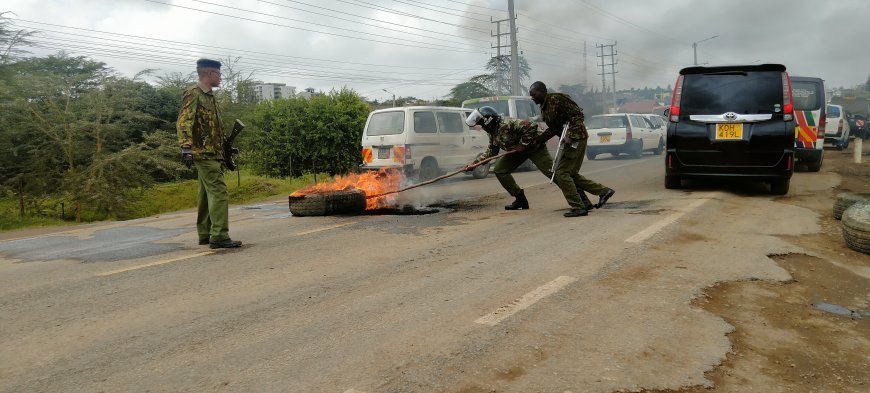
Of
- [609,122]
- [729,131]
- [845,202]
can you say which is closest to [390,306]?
[845,202]

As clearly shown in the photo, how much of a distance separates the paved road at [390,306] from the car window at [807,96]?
7.50 meters

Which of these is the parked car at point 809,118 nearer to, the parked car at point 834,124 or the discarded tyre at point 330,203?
the parked car at point 834,124

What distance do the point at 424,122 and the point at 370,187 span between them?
193 inches

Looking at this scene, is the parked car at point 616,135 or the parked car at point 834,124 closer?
the parked car at point 834,124

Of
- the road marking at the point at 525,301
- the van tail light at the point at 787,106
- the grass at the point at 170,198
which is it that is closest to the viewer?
the road marking at the point at 525,301

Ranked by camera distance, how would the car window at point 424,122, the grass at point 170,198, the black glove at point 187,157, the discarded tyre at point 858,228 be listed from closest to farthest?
the discarded tyre at point 858,228 < the black glove at point 187,157 < the grass at point 170,198 < the car window at point 424,122

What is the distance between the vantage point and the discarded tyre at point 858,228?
5402 millimetres

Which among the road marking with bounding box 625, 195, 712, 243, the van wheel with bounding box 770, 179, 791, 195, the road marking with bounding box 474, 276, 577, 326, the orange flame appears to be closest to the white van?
the orange flame

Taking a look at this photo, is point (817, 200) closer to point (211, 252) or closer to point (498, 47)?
point (211, 252)

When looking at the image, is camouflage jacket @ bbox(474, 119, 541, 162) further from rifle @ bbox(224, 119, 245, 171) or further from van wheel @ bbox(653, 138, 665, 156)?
van wheel @ bbox(653, 138, 665, 156)

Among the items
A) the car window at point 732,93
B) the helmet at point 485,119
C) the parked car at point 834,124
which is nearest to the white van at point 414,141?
the helmet at point 485,119

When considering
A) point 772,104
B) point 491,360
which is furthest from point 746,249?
point 772,104

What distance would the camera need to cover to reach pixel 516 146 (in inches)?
324

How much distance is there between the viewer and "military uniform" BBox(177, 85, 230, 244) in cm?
616
